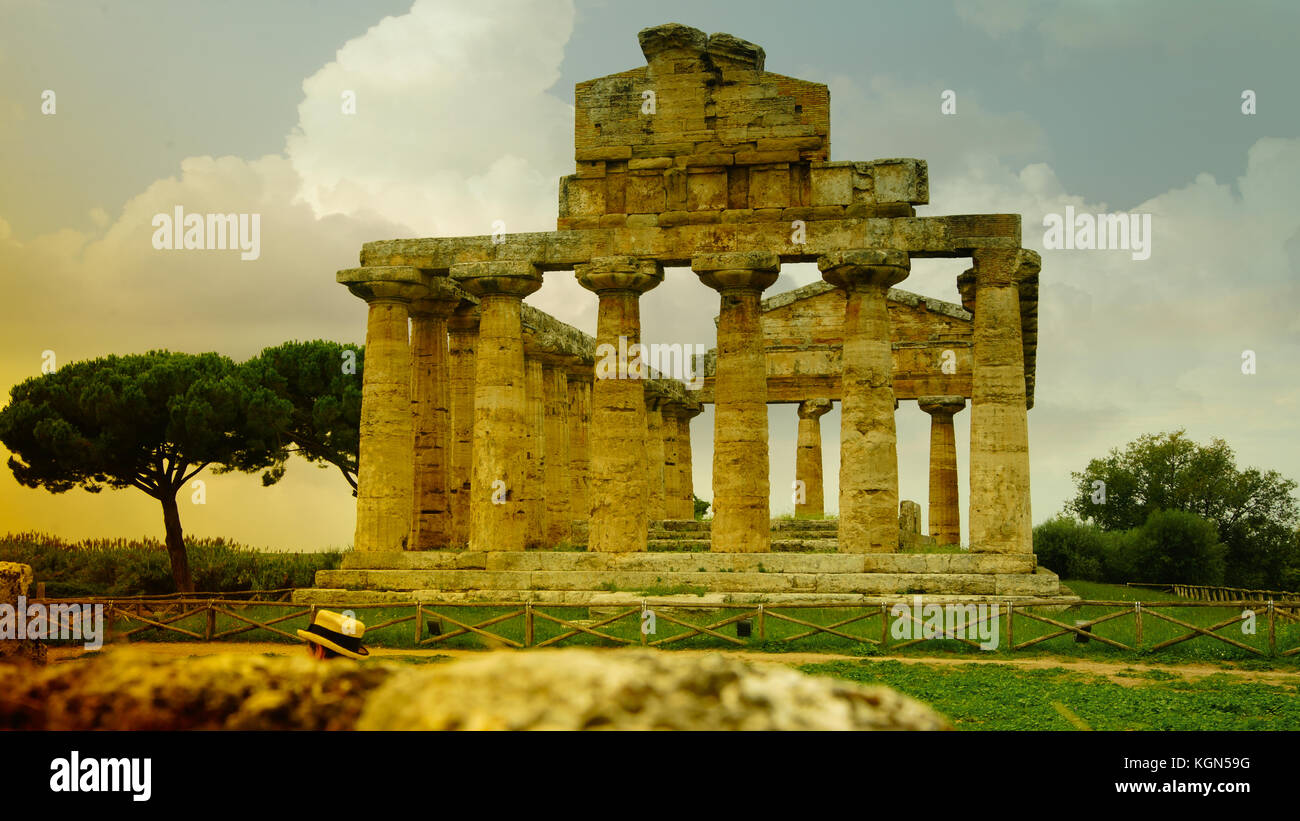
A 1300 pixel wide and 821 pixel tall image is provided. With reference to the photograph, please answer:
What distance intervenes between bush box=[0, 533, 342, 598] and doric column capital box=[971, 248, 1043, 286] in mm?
26692

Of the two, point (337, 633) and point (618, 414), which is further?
point (618, 414)

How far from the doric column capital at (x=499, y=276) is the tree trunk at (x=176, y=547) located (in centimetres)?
1761

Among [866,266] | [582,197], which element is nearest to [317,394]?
[582,197]

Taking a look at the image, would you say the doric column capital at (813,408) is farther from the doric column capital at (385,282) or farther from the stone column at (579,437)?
the doric column capital at (385,282)

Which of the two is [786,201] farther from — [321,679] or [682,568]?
[321,679]

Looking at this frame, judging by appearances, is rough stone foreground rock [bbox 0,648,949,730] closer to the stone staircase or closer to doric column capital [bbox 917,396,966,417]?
the stone staircase

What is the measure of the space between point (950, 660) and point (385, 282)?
17496 mm

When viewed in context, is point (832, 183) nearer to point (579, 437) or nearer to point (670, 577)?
point (670, 577)

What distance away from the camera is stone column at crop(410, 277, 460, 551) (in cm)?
3181

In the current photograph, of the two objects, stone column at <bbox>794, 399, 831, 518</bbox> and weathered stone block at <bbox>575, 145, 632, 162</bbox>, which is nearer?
weathered stone block at <bbox>575, 145, 632, 162</bbox>

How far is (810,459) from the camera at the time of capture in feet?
158

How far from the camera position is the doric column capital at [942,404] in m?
42.4

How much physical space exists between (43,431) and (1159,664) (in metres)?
35.3

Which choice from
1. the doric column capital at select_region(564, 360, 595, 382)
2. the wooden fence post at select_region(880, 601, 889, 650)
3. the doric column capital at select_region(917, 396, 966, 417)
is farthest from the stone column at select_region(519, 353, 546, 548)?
the wooden fence post at select_region(880, 601, 889, 650)
